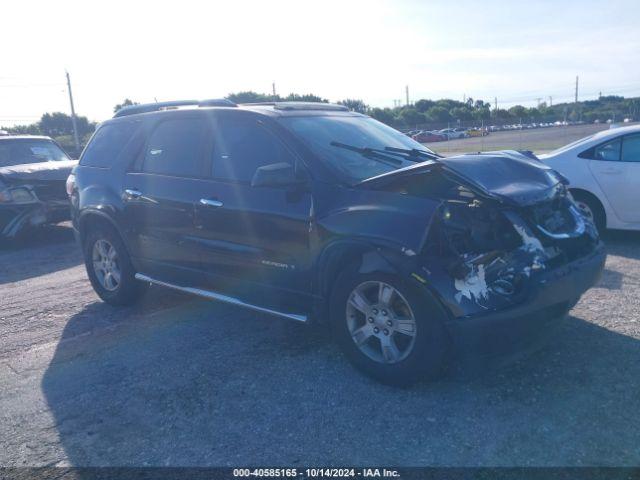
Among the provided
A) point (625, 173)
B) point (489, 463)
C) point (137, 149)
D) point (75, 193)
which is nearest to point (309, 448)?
point (489, 463)

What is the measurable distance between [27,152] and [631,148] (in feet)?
32.5

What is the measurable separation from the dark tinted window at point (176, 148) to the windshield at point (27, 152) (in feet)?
20.9

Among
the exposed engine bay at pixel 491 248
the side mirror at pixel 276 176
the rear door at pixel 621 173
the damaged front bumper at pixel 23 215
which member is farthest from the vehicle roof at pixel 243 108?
the damaged front bumper at pixel 23 215

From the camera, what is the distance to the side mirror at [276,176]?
4.25 metres

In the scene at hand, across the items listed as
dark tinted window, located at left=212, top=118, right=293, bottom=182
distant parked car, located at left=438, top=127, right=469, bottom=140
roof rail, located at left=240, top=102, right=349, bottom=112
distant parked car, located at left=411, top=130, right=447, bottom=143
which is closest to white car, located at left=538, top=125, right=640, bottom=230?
roof rail, located at left=240, top=102, right=349, bottom=112

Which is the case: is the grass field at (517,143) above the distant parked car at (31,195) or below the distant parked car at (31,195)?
below

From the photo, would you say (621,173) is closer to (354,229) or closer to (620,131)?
(620,131)

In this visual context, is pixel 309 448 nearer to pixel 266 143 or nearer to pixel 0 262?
pixel 266 143

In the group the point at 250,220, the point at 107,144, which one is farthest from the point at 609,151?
the point at 107,144

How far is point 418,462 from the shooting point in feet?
10.4

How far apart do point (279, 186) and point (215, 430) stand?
5.68ft

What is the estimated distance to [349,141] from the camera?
4.89 meters

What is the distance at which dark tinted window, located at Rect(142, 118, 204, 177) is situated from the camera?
5.21 m

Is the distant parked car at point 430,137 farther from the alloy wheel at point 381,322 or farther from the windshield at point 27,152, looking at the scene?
the alloy wheel at point 381,322
